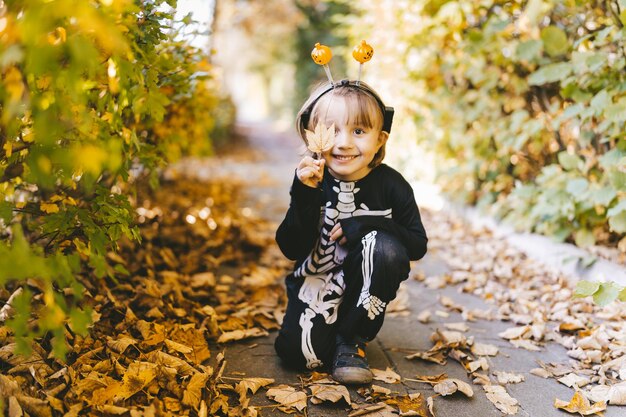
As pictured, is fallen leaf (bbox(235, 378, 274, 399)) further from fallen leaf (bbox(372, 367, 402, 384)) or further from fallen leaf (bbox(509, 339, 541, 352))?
fallen leaf (bbox(509, 339, 541, 352))

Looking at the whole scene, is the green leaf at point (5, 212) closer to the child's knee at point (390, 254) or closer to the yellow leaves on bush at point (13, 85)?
the yellow leaves on bush at point (13, 85)

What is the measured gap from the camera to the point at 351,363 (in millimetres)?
2074

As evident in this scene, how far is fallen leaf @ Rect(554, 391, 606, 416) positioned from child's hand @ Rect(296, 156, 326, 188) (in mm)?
1272

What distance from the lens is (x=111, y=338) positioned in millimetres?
2100

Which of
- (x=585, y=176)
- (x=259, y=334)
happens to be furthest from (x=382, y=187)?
(x=585, y=176)

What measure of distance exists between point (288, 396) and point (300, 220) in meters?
0.69

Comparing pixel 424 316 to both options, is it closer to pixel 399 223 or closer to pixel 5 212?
pixel 399 223

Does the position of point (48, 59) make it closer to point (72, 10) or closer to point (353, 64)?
point (72, 10)

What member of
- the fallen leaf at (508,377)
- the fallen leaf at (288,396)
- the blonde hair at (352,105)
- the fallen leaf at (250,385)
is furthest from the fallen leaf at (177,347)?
the fallen leaf at (508,377)

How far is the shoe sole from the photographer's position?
2.02 m

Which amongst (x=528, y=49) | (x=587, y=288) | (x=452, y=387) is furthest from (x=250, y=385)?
(x=528, y=49)

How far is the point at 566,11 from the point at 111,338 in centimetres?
343

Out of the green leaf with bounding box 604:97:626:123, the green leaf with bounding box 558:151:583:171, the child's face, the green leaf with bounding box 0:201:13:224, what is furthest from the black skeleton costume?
the green leaf with bounding box 558:151:583:171

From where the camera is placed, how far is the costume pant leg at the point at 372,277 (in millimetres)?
2084
